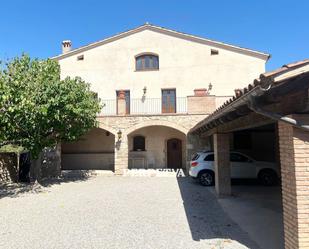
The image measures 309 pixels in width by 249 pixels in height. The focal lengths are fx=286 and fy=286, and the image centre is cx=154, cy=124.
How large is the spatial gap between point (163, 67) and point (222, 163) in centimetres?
1203

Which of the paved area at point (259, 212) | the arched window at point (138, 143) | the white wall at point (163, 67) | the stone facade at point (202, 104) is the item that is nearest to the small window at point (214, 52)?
the white wall at point (163, 67)

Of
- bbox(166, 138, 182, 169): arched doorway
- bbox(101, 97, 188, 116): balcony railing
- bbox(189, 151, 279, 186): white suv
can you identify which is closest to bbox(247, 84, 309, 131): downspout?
bbox(189, 151, 279, 186): white suv

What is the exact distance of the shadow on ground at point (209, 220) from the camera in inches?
236

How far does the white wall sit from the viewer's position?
2009cm

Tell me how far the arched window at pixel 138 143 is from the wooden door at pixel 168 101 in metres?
2.60

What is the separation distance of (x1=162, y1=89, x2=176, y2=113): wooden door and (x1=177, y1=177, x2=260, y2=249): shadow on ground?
984 cm

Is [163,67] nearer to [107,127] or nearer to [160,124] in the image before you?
[160,124]

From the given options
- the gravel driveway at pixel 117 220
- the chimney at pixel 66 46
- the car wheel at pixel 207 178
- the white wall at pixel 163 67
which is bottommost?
the gravel driveway at pixel 117 220

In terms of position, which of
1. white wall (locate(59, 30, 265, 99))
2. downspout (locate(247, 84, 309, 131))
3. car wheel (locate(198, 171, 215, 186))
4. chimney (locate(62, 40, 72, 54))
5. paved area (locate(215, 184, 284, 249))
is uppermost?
chimney (locate(62, 40, 72, 54))

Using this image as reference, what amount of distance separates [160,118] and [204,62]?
5.81m

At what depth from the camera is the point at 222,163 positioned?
10.2m

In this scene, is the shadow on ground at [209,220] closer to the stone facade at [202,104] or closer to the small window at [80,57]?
the stone facade at [202,104]

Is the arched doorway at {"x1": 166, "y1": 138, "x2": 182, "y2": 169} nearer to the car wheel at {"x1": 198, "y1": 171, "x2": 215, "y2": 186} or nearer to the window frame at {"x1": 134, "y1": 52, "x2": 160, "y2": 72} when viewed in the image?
the window frame at {"x1": 134, "y1": 52, "x2": 160, "y2": 72}

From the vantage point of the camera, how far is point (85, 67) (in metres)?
21.5
